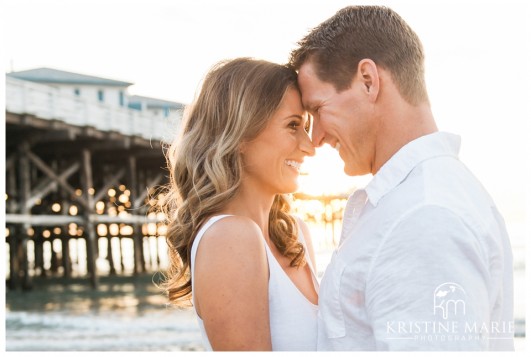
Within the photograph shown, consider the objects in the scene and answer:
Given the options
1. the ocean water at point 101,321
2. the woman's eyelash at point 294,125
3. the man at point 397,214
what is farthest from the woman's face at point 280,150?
the ocean water at point 101,321

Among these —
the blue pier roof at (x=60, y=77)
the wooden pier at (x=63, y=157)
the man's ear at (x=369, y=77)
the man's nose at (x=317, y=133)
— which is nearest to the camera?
the man's ear at (x=369, y=77)

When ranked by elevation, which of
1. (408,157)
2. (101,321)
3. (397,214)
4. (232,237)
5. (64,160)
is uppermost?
(408,157)

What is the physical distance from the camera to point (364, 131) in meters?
2.30

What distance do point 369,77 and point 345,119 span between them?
160 mm

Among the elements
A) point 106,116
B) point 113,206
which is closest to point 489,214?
point 106,116

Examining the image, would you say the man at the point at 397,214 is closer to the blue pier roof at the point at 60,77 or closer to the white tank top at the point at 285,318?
the white tank top at the point at 285,318

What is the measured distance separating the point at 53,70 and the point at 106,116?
24.0 metres

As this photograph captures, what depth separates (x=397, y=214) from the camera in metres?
1.83

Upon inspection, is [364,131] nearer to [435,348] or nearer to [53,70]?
[435,348]

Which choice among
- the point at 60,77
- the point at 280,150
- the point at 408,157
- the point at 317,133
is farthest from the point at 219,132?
the point at 60,77

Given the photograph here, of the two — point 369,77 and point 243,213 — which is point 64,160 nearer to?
point 243,213

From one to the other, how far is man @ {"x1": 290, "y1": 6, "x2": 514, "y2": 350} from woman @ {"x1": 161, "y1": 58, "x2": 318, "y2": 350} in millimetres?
177

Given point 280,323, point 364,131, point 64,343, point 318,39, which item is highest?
point 318,39

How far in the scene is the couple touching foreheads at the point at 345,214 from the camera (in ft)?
5.65
